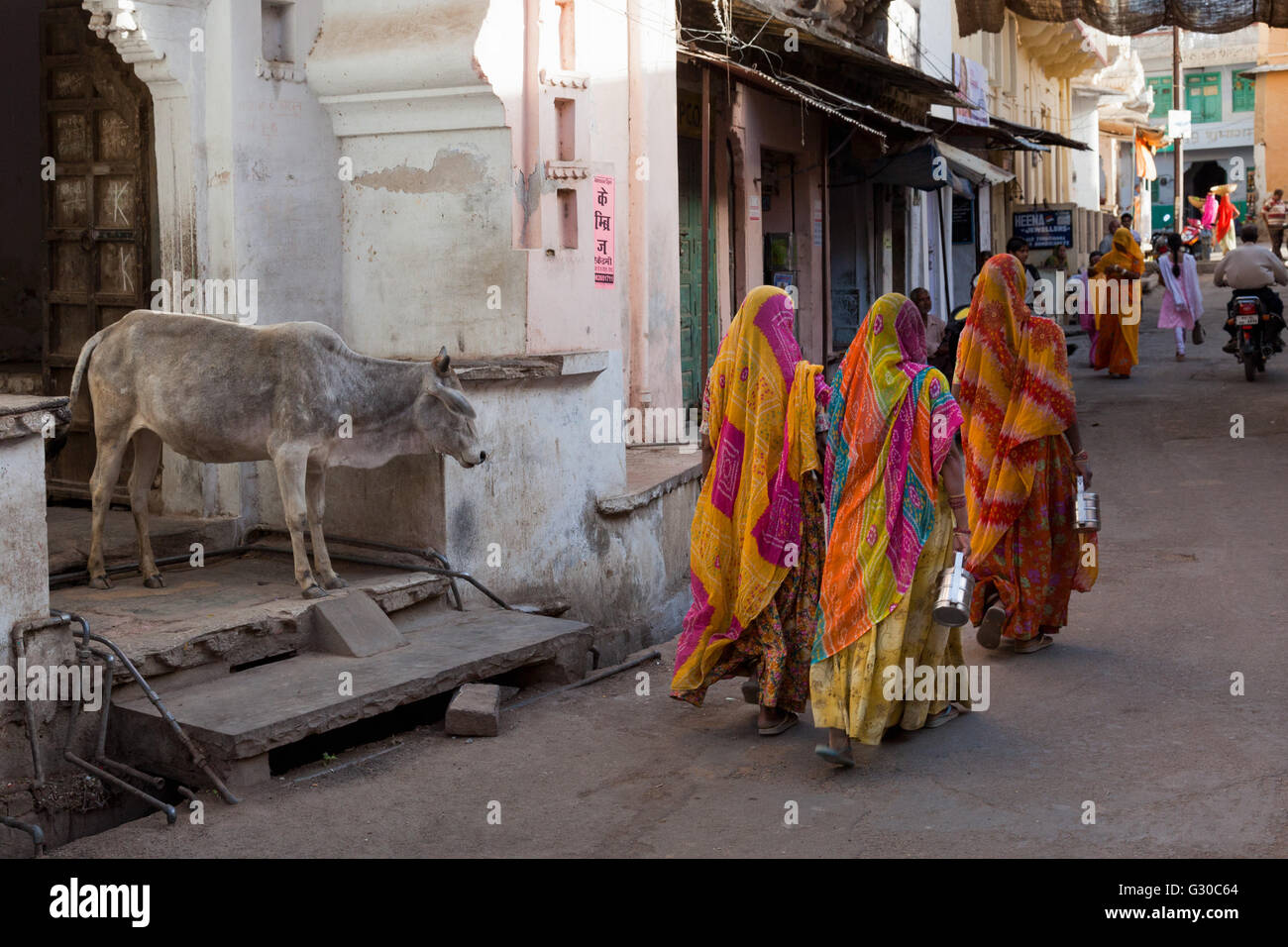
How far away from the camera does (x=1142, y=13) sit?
13.8 metres

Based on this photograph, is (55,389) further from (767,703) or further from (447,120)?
(767,703)

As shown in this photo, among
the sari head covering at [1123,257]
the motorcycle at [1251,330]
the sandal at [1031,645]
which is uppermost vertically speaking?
the sari head covering at [1123,257]

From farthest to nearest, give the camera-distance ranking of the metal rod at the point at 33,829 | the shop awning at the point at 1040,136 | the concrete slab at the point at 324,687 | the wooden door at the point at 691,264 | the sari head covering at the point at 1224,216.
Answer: the sari head covering at the point at 1224,216, the shop awning at the point at 1040,136, the wooden door at the point at 691,264, the concrete slab at the point at 324,687, the metal rod at the point at 33,829

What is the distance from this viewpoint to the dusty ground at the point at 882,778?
4496 millimetres

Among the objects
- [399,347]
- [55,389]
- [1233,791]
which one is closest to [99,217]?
[55,389]

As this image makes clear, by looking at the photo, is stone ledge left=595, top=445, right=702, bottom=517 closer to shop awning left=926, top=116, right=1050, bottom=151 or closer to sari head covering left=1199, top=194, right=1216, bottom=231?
shop awning left=926, top=116, right=1050, bottom=151

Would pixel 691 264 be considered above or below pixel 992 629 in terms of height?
above

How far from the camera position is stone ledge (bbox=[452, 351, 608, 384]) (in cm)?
680

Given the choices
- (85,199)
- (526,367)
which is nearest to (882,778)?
(526,367)

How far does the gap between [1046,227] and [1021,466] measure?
1861cm

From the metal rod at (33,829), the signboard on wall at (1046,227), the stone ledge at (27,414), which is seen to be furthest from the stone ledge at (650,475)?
the signboard on wall at (1046,227)

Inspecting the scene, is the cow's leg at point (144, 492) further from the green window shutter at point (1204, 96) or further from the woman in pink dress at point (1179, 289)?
the green window shutter at point (1204, 96)

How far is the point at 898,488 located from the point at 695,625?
960mm

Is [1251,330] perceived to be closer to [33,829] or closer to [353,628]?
[353,628]
